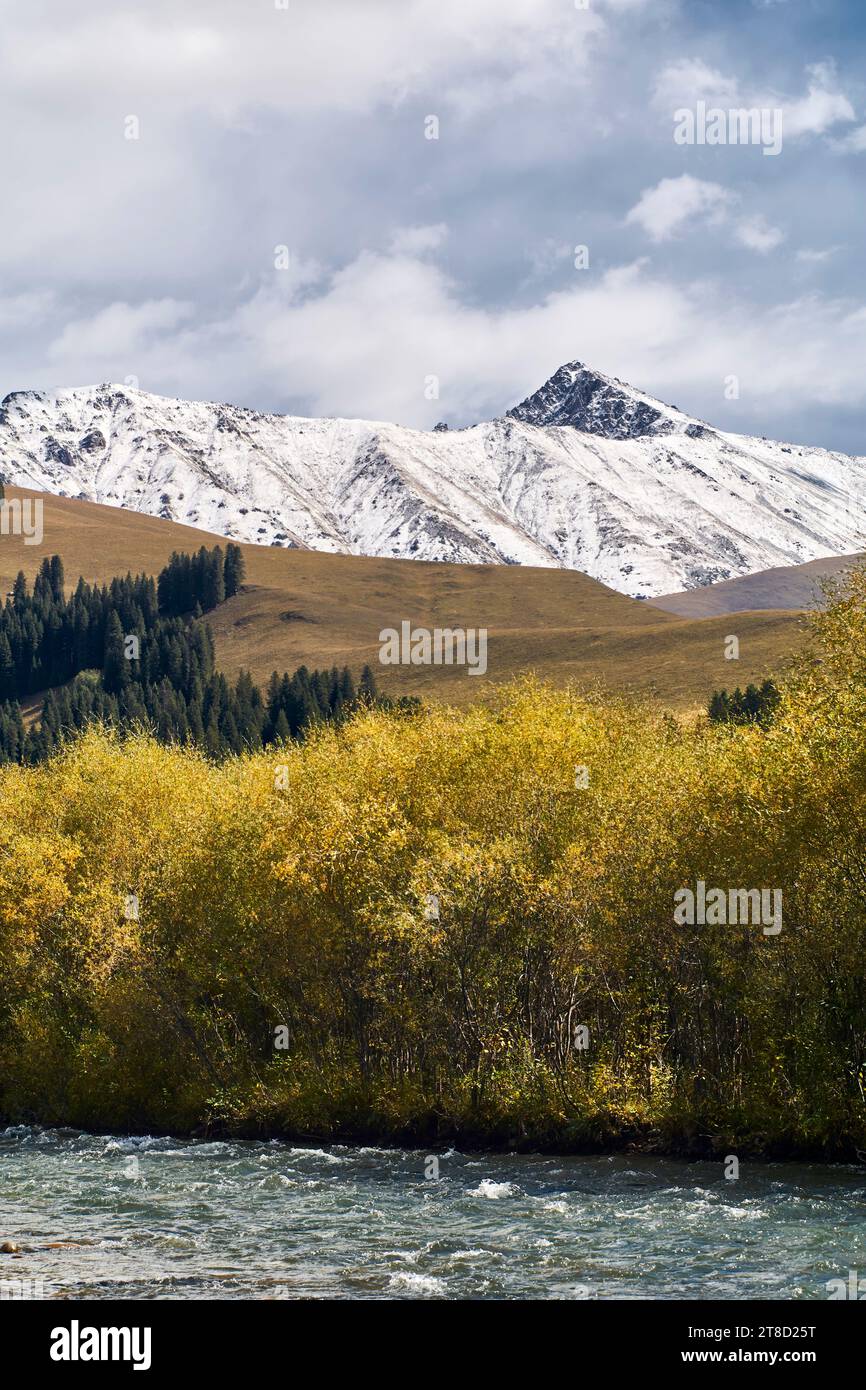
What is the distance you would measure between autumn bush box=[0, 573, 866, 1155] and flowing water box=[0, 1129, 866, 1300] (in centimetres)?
255

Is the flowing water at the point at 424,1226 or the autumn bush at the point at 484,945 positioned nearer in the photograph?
the flowing water at the point at 424,1226

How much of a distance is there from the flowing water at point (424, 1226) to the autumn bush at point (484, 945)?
2.55 metres

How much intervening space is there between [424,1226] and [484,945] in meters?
13.1

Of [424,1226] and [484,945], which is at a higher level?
[484,945]

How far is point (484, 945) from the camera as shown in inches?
1870

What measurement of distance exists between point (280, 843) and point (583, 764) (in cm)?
1235

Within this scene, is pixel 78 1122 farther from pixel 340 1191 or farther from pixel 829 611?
pixel 829 611

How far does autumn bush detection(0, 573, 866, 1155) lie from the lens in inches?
1636

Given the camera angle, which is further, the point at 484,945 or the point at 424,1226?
the point at 484,945

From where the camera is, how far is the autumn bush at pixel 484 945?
41.6m

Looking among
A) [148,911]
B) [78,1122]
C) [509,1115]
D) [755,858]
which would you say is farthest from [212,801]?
[755,858]

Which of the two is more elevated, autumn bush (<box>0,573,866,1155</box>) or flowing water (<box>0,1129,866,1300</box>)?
autumn bush (<box>0,573,866,1155</box>)

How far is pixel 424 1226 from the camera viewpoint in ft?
117
